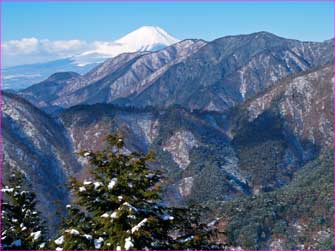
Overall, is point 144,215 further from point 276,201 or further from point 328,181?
point 328,181

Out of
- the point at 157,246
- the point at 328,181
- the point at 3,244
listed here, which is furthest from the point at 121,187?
the point at 328,181

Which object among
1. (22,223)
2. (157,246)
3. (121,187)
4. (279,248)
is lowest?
(279,248)

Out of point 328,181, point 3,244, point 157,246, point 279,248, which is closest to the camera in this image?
point 157,246

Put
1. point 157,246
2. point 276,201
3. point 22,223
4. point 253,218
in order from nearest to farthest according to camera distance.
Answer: point 157,246 < point 22,223 < point 253,218 < point 276,201

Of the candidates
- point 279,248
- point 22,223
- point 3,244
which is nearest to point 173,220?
point 3,244

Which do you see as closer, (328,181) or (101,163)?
(101,163)

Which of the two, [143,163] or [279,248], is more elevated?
[143,163]
